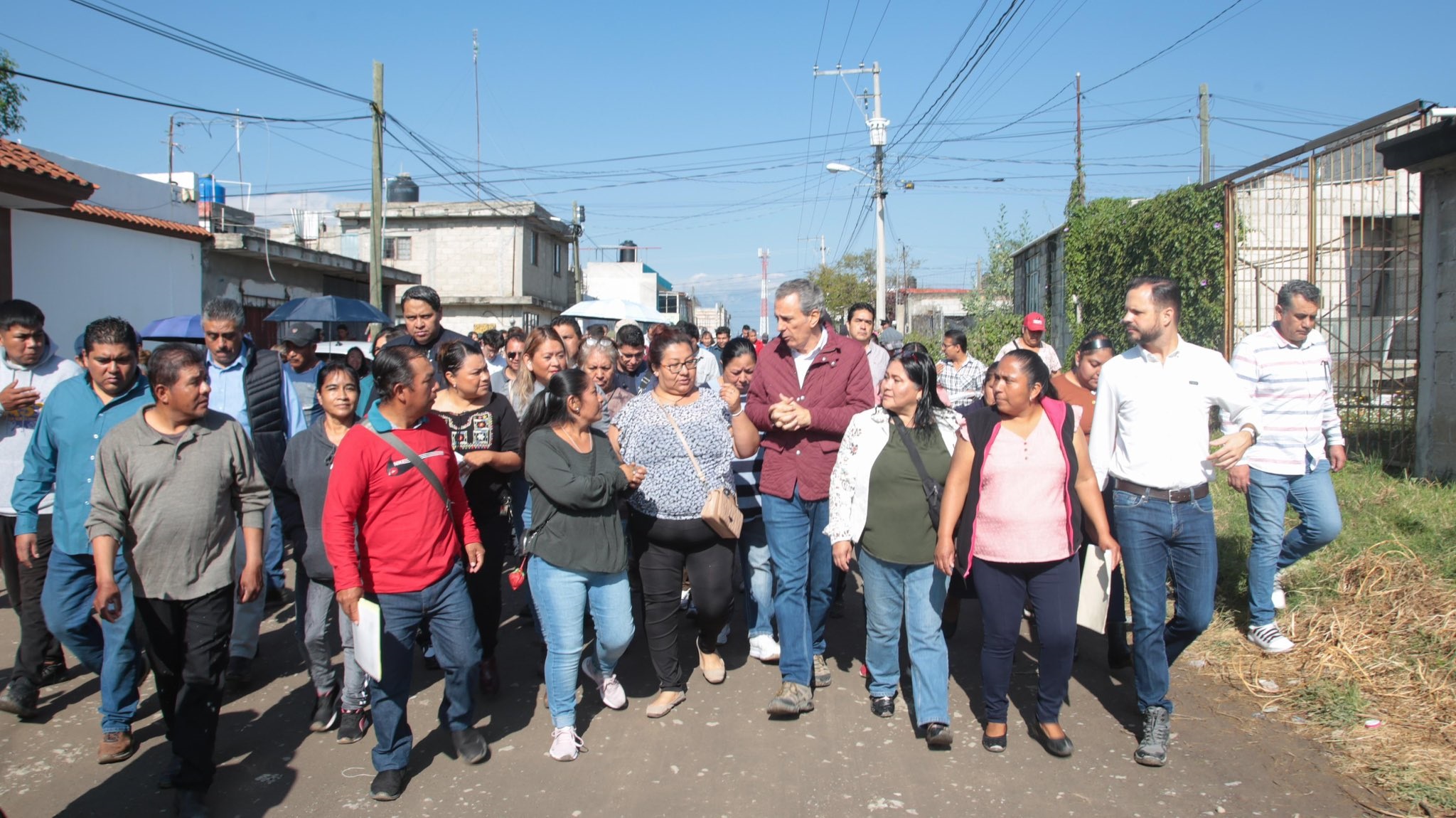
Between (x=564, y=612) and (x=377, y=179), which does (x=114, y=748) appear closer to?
(x=564, y=612)

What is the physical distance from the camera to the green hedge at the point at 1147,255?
1201 cm

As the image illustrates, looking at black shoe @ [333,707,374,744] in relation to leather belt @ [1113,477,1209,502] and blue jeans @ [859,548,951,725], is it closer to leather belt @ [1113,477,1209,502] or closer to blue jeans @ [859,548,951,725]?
blue jeans @ [859,548,951,725]

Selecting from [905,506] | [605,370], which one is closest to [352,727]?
[605,370]

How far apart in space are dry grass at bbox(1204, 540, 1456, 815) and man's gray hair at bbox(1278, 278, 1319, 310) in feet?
5.83

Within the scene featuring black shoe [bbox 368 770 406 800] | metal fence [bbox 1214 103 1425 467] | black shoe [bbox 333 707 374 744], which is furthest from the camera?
metal fence [bbox 1214 103 1425 467]

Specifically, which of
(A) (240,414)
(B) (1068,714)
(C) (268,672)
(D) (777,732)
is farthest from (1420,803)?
(A) (240,414)

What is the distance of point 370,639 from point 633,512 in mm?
1631

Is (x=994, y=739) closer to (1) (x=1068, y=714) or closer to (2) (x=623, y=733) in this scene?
(1) (x=1068, y=714)

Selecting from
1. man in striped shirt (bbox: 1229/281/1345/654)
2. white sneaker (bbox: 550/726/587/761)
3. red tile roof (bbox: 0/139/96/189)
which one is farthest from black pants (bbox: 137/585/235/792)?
red tile roof (bbox: 0/139/96/189)

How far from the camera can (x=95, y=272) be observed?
50.8ft

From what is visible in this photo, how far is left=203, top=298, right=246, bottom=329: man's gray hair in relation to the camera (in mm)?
5637

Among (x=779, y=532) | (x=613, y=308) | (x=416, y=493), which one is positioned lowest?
(x=779, y=532)

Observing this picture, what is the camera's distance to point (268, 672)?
5.58 metres

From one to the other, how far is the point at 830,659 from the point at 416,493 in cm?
282
